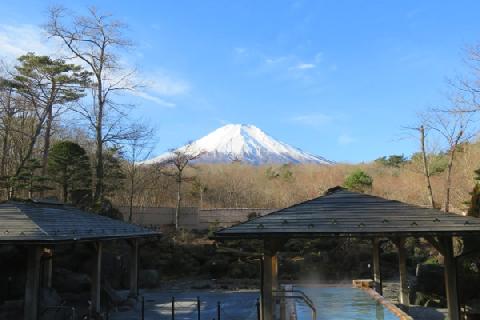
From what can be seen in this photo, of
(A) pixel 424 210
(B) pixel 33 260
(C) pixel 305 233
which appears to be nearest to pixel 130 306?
(B) pixel 33 260

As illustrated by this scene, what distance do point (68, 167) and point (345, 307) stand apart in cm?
1479

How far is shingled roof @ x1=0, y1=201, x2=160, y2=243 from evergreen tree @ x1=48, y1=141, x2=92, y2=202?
26.9 ft

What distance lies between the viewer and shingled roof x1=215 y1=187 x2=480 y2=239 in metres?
7.72

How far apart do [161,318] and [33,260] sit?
13.7 feet

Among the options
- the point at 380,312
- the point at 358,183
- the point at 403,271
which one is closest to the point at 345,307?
the point at 380,312

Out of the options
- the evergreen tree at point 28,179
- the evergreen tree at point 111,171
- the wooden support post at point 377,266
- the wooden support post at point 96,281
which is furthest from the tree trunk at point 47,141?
the wooden support post at point 377,266

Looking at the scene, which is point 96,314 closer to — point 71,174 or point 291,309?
point 291,309

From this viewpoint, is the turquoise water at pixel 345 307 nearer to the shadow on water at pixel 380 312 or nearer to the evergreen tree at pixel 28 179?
the shadow on water at pixel 380 312

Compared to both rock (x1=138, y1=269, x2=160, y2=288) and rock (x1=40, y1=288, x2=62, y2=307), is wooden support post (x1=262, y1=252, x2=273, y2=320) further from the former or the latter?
rock (x1=138, y1=269, x2=160, y2=288)

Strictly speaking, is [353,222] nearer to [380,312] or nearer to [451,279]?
[451,279]

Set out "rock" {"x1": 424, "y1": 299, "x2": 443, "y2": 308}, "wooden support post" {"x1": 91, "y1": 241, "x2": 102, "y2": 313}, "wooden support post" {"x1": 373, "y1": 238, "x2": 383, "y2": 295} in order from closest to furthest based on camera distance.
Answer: "wooden support post" {"x1": 91, "y1": 241, "x2": 102, "y2": 313}
"wooden support post" {"x1": 373, "y1": 238, "x2": 383, "y2": 295}
"rock" {"x1": 424, "y1": 299, "x2": 443, "y2": 308}

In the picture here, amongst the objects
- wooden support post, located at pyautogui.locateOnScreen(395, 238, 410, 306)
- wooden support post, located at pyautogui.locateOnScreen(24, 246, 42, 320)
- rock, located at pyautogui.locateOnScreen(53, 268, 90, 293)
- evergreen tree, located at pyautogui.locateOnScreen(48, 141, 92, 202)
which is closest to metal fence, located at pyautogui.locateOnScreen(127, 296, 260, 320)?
rock, located at pyautogui.locateOnScreen(53, 268, 90, 293)

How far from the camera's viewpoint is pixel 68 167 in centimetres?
2070

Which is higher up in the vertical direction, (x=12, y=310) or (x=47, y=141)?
(x=47, y=141)
